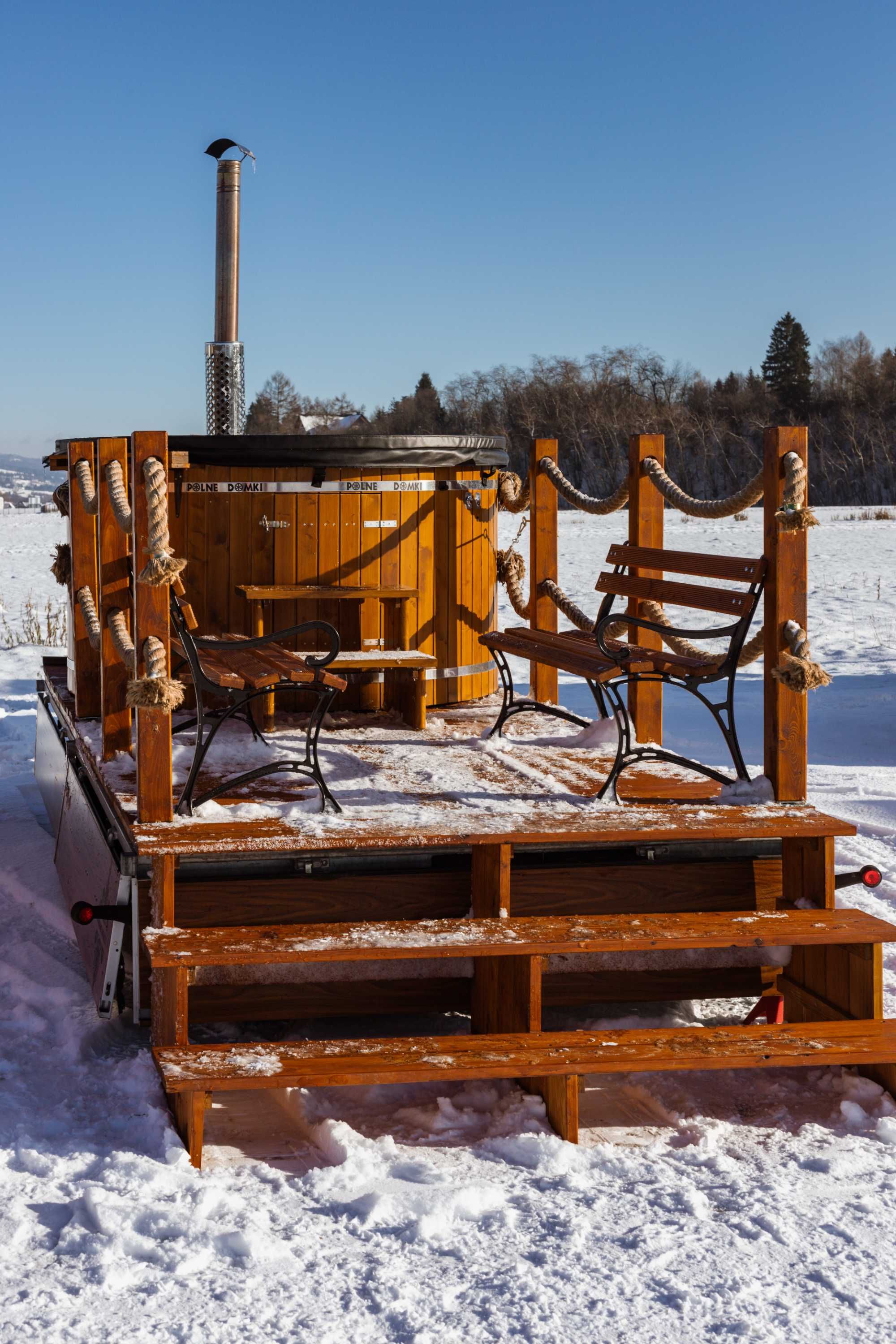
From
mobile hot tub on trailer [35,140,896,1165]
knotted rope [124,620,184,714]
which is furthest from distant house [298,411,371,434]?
knotted rope [124,620,184,714]

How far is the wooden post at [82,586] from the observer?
5988 millimetres

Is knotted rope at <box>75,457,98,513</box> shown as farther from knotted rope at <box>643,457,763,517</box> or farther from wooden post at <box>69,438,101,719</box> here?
knotted rope at <box>643,457,763,517</box>

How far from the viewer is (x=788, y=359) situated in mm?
66125

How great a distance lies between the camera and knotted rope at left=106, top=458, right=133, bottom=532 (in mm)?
4484

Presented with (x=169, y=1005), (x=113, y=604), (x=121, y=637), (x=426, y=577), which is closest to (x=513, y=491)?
(x=426, y=577)

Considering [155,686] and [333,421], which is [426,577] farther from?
[333,421]

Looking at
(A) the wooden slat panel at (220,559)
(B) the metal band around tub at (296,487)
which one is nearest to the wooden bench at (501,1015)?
(A) the wooden slat panel at (220,559)

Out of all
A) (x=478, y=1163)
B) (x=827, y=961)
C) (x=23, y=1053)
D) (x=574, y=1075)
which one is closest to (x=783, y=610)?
(x=827, y=961)

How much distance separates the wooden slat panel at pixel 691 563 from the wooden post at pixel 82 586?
7.62 feet

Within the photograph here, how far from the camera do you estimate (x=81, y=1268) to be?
287 cm

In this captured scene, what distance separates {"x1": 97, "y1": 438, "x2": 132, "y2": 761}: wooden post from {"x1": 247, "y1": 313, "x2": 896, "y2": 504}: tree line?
128 feet

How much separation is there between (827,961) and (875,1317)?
162 centimetres

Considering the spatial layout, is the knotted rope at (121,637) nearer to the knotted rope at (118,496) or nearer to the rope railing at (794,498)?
the knotted rope at (118,496)

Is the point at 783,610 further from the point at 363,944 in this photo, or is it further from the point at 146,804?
the point at 146,804
